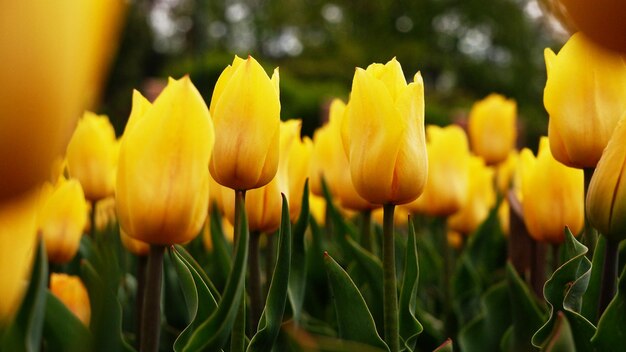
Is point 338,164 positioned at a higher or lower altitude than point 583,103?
lower

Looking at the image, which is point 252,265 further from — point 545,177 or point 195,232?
point 545,177

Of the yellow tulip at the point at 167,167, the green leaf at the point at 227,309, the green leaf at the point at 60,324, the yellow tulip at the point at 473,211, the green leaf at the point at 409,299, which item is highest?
the yellow tulip at the point at 167,167

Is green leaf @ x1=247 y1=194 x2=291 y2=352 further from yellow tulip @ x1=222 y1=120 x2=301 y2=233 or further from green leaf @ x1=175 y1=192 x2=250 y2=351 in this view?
yellow tulip @ x1=222 y1=120 x2=301 y2=233

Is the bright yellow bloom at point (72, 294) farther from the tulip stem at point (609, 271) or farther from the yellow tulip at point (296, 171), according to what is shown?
the tulip stem at point (609, 271)

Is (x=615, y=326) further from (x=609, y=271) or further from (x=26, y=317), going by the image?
(x=26, y=317)

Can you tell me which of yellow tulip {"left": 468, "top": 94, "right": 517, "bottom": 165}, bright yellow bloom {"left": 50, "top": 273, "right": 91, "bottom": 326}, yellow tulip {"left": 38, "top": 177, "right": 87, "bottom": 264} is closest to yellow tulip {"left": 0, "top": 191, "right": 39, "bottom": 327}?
bright yellow bloom {"left": 50, "top": 273, "right": 91, "bottom": 326}

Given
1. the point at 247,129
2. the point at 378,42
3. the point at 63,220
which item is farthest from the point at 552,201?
→ the point at 378,42

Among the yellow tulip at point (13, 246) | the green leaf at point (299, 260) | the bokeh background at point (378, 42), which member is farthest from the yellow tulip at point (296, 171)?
the bokeh background at point (378, 42)

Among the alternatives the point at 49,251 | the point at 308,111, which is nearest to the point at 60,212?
the point at 49,251
